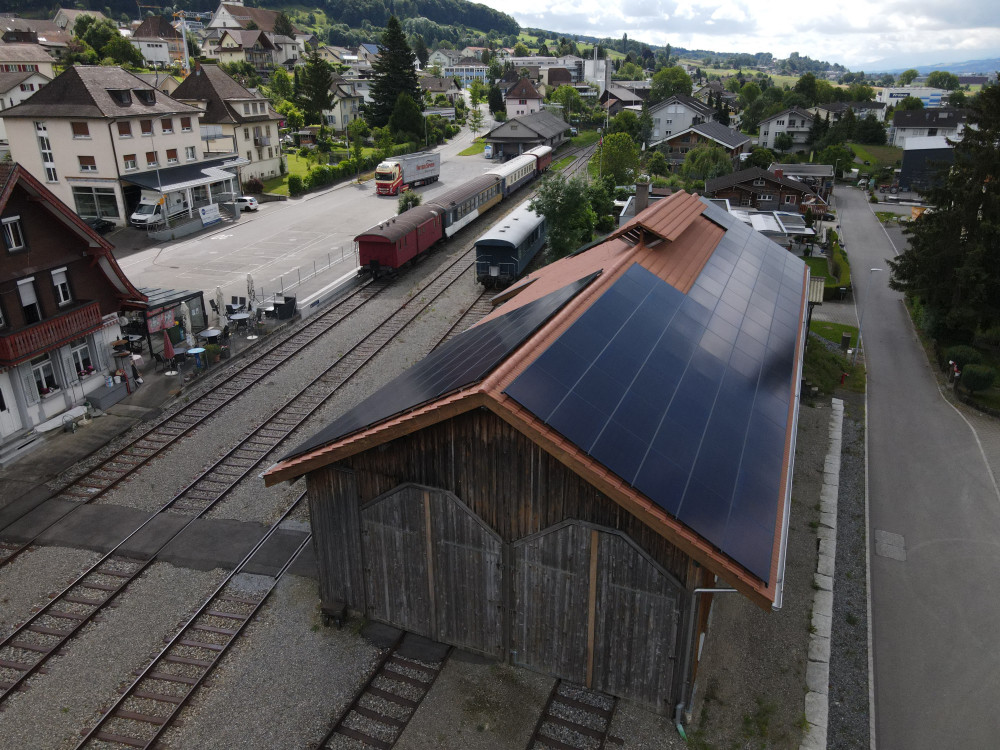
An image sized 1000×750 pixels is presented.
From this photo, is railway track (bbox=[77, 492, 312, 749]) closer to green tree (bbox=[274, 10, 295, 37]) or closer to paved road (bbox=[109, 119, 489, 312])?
paved road (bbox=[109, 119, 489, 312])

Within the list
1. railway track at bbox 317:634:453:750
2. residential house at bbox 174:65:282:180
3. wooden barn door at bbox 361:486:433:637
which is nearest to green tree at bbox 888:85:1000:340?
wooden barn door at bbox 361:486:433:637

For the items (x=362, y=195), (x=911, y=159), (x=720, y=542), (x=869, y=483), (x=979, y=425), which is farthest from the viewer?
(x=911, y=159)

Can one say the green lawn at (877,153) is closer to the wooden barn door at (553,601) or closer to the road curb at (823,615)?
the road curb at (823,615)

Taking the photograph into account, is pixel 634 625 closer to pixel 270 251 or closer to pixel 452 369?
pixel 452 369

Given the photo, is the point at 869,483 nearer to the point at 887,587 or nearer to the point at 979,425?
the point at 887,587

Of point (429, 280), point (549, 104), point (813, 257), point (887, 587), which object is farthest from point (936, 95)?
point (887, 587)

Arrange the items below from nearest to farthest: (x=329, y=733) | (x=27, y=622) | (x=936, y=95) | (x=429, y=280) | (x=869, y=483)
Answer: (x=329, y=733)
(x=27, y=622)
(x=869, y=483)
(x=429, y=280)
(x=936, y=95)

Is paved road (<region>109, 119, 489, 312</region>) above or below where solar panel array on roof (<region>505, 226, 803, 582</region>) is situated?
below
